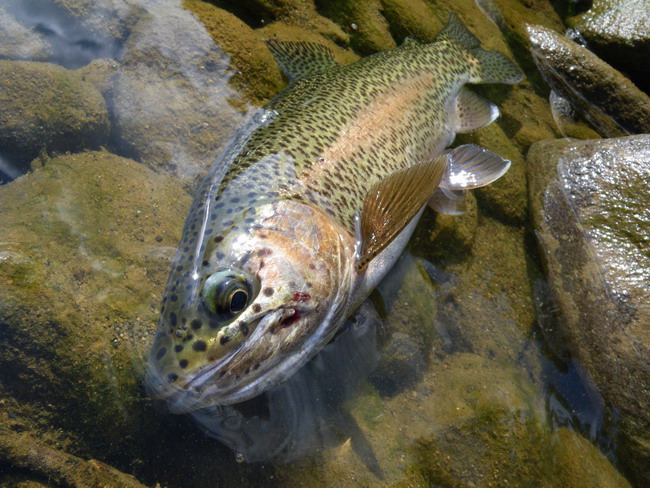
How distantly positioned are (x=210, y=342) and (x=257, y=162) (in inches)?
48.4

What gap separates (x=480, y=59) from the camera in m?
4.81

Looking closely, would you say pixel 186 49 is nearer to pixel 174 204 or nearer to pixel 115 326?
pixel 174 204

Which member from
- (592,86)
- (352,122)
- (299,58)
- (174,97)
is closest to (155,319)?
(352,122)

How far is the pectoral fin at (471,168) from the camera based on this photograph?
388 cm

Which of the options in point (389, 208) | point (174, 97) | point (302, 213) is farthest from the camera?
point (174, 97)

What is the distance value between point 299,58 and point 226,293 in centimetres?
273

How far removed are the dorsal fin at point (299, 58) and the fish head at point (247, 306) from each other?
1.87 meters

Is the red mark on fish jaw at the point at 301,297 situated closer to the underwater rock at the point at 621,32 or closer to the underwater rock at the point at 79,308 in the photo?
the underwater rock at the point at 79,308

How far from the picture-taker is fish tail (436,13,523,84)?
4.72 m

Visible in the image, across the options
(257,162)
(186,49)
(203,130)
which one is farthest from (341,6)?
(257,162)

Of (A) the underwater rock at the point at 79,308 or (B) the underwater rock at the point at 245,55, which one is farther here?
(B) the underwater rock at the point at 245,55

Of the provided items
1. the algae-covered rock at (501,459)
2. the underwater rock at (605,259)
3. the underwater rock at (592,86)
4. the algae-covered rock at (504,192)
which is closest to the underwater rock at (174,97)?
the algae-covered rock at (504,192)

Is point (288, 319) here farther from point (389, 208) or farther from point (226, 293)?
point (389, 208)

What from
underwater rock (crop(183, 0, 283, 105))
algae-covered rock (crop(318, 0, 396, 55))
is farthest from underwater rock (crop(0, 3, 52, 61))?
algae-covered rock (crop(318, 0, 396, 55))
